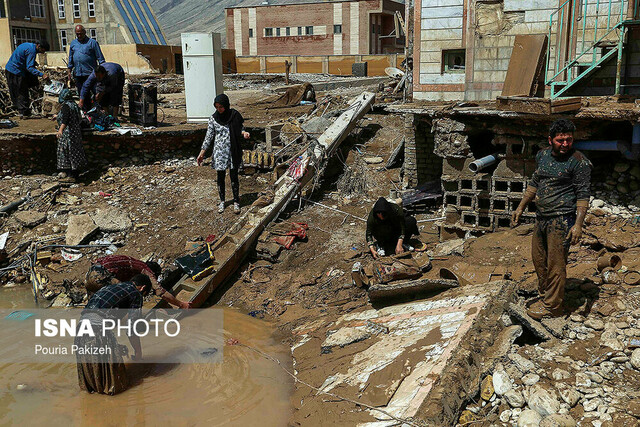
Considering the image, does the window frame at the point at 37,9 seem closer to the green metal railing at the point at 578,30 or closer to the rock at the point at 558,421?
the green metal railing at the point at 578,30

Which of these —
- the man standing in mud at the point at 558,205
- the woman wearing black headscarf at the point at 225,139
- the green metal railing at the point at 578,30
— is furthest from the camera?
the woman wearing black headscarf at the point at 225,139

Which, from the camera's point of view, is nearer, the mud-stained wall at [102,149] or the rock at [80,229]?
the rock at [80,229]

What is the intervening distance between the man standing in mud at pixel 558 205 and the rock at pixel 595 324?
0.28 metres

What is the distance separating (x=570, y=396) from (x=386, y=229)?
3.76 m

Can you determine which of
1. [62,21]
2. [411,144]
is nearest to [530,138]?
[411,144]

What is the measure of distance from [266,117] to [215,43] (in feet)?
7.06

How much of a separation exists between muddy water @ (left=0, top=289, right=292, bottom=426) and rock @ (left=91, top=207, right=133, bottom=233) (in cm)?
366

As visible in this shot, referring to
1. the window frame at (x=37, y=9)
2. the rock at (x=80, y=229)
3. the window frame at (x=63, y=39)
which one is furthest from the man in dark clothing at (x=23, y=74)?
the window frame at (x=63, y=39)

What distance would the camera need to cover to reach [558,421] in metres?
3.97

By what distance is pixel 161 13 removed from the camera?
94.3 meters

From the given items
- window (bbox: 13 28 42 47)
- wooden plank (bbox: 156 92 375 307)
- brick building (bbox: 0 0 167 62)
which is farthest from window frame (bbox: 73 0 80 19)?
wooden plank (bbox: 156 92 375 307)

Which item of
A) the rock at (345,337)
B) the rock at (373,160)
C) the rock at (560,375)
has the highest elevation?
the rock at (373,160)

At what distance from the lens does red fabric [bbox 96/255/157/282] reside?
6.08 meters

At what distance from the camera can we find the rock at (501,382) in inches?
174
